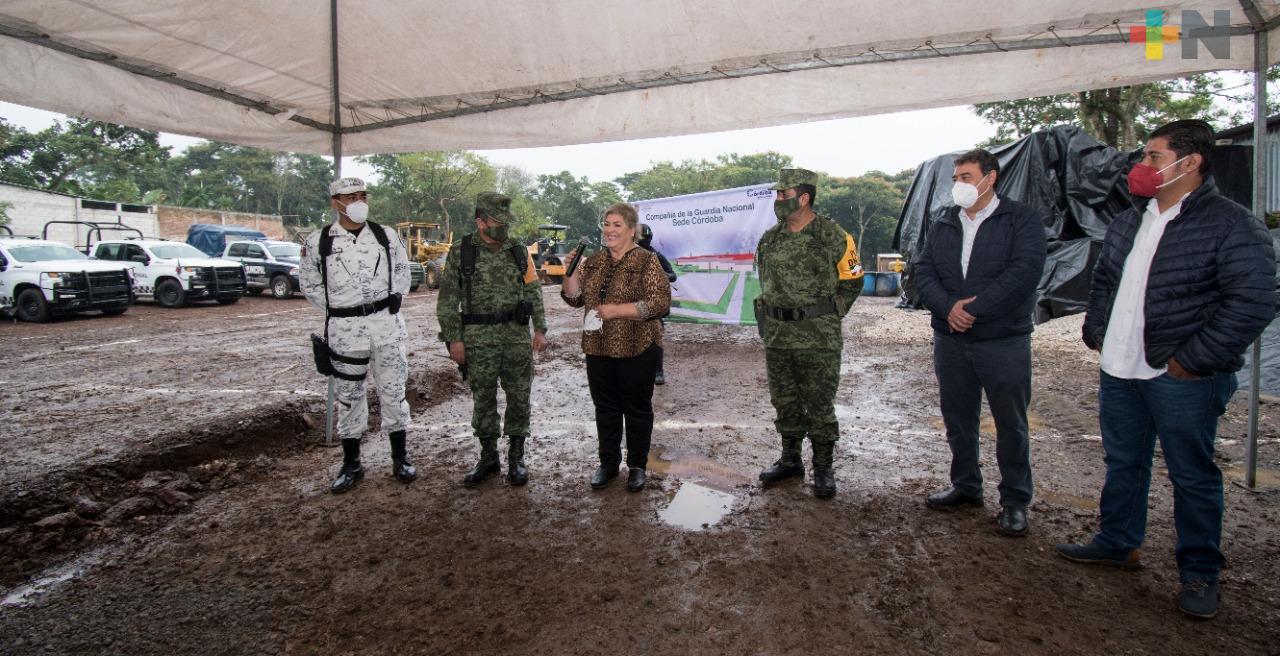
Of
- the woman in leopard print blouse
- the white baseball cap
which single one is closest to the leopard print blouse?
the woman in leopard print blouse

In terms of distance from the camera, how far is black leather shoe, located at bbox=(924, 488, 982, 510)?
3334 millimetres

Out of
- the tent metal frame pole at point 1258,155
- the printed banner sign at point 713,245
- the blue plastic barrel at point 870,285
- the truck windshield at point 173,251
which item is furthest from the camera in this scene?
the blue plastic barrel at point 870,285

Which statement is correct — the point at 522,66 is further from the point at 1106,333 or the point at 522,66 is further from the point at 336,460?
the point at 1106,333

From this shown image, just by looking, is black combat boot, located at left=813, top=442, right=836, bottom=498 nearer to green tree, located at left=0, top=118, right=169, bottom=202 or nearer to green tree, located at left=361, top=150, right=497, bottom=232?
green tree, located at left=0, top=118, right=169, bottom=202

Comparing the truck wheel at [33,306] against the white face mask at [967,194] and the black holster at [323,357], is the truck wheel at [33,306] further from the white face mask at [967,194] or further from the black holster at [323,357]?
the white face mask at [967,194]

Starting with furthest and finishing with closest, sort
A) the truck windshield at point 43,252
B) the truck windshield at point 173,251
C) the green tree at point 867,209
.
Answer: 1. the green tree at point 867,209
2. the truck windshield at point 173,251
3. the truck windshield at point 43,252

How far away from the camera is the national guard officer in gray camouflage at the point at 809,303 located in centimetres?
353

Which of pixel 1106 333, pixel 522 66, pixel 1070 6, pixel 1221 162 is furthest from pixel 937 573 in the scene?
pixel 1221 162

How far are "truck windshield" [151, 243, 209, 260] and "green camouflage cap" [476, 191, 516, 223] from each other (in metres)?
15.2

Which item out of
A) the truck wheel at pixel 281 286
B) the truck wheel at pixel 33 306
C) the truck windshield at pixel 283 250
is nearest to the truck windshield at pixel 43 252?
the truck wheel at pixel 33 306

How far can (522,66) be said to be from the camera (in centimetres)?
416

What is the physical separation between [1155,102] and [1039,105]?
2898 millimetres

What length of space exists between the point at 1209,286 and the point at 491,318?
345cm

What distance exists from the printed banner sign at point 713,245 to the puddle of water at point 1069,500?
216 inches
